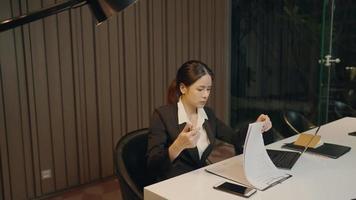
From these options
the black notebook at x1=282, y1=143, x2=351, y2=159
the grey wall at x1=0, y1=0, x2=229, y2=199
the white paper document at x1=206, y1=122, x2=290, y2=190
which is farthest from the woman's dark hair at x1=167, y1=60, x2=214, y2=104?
the grey wall at x1=0, y1=0, x2=229, y2=199

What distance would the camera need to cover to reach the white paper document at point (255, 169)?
1.39 metres

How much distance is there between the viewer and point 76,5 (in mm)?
1046

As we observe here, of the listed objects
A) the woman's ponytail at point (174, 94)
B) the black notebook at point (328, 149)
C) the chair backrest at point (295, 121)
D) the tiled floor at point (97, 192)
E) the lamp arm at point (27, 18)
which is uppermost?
the lamp arm at point (27, 18)

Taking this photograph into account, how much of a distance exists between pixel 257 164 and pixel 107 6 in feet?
2.80

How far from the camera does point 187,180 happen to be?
1.46 m

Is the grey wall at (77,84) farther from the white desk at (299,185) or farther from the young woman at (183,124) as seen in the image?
the white desk at (299,185)

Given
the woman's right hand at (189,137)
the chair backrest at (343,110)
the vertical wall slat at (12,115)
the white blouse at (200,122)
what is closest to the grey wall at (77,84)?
the vertical wall slat at (12,115)

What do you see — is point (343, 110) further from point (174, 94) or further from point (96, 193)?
point (96, 193)

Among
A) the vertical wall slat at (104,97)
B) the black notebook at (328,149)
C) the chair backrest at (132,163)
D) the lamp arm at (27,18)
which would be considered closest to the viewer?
the lamp arm at (27,18)

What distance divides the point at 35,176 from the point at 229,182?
205cm

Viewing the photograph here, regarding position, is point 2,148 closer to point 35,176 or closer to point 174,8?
point 35,176

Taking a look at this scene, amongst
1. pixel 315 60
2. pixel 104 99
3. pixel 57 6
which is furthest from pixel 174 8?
pixel 57 6

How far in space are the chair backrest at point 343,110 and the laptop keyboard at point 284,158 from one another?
6.18 feet

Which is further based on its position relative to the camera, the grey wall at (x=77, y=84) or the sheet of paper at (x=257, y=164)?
the grey wall at (x=77, y=84)
